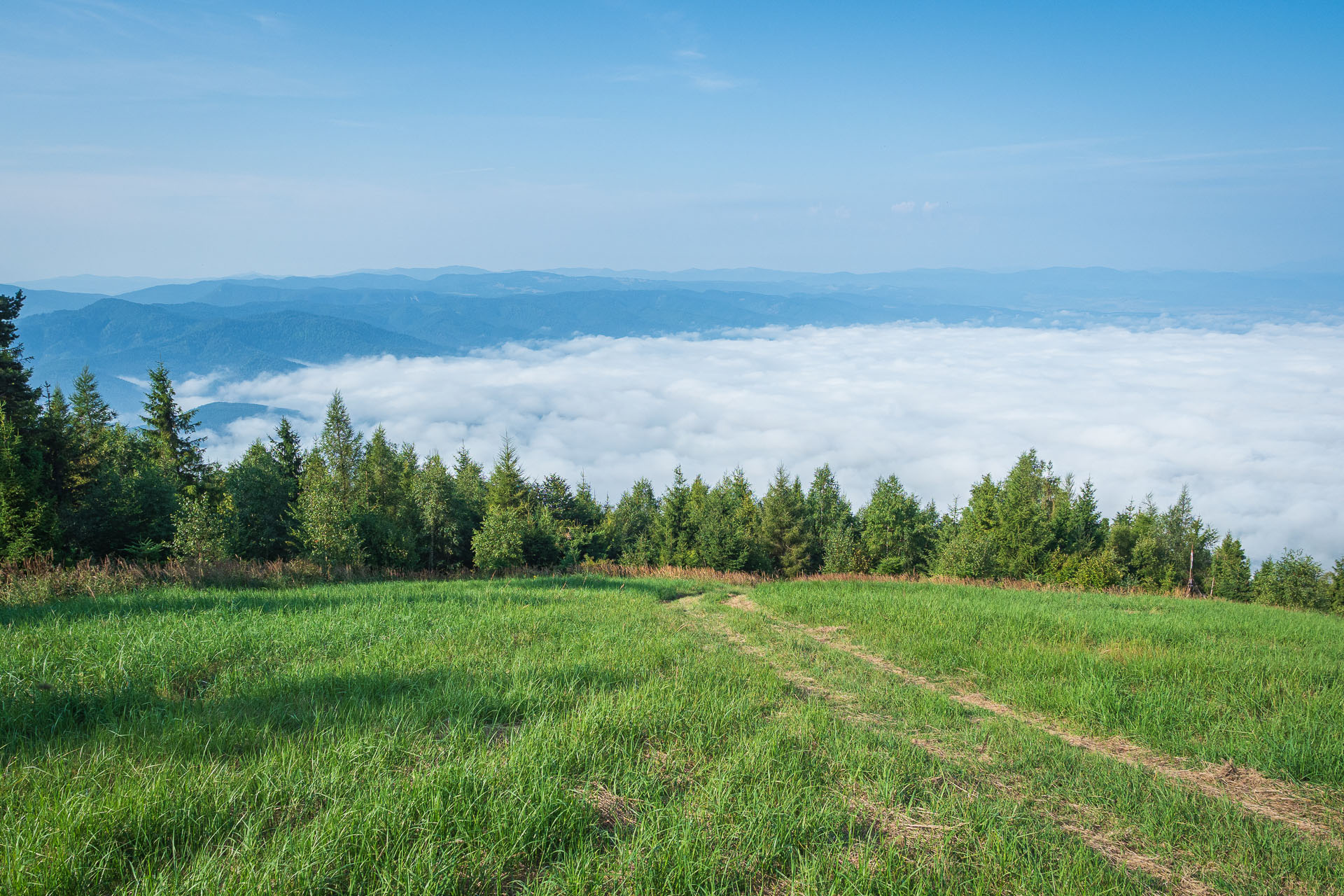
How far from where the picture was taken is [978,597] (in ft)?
62.7

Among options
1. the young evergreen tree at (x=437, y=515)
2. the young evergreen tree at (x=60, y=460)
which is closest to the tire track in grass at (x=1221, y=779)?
the young evergreen tree at (x=60, y=460)

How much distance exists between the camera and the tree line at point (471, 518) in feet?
92.7

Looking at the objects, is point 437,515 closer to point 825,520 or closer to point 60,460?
point 60,460

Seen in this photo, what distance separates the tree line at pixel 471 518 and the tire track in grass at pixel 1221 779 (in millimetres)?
18362

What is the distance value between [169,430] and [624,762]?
56.7 m

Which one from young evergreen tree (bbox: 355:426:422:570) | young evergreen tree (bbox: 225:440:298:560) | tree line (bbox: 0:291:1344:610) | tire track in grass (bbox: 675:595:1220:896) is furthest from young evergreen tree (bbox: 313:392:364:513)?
tire track in grass (bbox: 675:595:1220:896)

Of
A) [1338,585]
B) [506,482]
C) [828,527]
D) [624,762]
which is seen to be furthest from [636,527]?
[624,762]

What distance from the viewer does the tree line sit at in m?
28.2

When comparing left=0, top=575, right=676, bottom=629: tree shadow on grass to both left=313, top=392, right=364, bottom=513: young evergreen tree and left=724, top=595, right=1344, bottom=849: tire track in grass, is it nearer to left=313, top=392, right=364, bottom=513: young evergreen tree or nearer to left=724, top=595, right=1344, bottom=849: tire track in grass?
left=724, top=595, right=1344, bottom=849: tire track in grass

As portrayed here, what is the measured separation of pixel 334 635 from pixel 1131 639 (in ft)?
47.2

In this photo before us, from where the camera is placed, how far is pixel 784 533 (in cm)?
6000

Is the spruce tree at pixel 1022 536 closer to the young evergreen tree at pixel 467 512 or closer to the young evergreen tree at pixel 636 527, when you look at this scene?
the young evergreen tree at pixel 636 527

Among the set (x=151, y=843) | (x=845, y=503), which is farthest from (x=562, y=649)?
(x=845, y=503)

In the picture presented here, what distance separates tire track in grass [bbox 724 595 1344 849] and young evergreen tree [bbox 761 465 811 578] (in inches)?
1922
